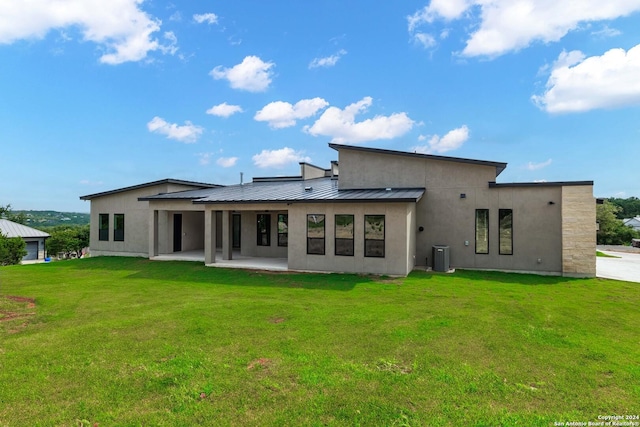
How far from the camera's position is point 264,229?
739 inches

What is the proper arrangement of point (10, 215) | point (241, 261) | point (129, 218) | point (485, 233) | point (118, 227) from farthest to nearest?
point (10, 215) → point (118, 227) → point (129, 218) → point (241, 261) → point (485, 233)

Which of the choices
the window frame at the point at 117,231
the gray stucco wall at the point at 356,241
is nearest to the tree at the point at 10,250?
the window frame at the point at 117,231

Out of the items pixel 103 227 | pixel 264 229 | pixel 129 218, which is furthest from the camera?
pixel 103 227

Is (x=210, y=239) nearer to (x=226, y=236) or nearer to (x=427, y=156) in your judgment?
(x=226, y=236)

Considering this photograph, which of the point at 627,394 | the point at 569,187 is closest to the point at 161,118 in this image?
the point at 569,187

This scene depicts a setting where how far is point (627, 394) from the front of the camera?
4.15 metres

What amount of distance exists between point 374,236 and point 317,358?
28.0 ft

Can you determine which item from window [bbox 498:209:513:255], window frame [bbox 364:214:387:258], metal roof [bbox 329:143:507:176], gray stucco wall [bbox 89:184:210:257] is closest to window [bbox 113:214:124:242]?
gray stucco wall [bbox 89:184:210:257]

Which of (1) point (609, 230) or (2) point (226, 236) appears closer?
(2) point (226, 236)

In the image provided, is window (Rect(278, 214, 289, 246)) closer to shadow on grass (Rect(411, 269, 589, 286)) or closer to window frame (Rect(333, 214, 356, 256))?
window frame (Rect(333, 214, 356, 256))

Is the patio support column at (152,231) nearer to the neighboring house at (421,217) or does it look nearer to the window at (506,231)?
the neighboring house at (421,217)

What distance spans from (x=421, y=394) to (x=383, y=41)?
58.2ft

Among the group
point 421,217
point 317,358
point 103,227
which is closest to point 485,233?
point 421,217

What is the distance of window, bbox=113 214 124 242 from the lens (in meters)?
20.8
